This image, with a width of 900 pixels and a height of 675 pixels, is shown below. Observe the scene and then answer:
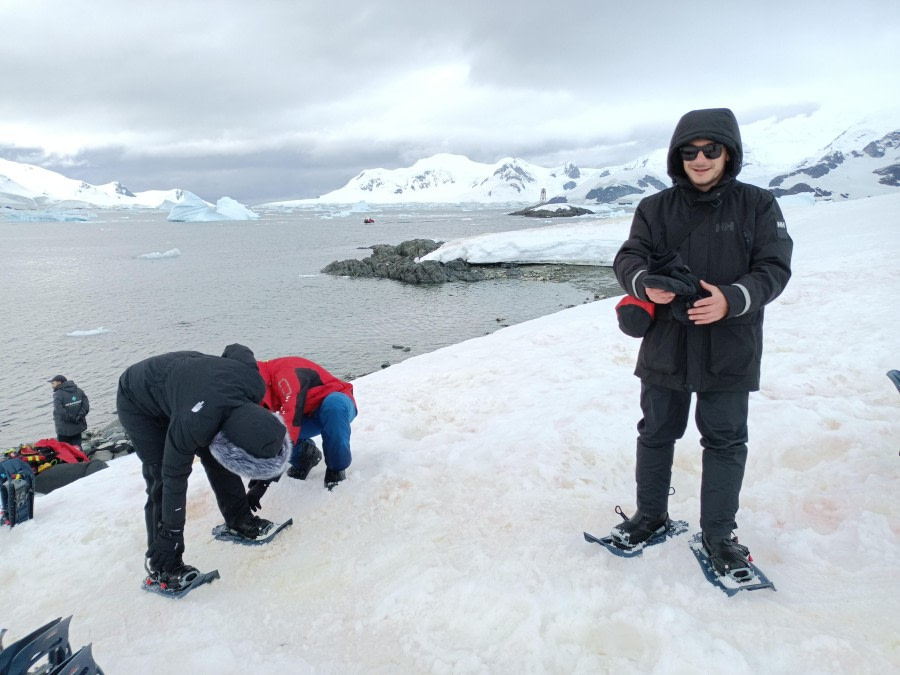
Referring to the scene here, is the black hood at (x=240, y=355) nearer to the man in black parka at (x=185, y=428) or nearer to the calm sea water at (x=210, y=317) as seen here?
the man in black parka at (x=185, y=428)

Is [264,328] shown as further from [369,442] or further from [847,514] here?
[847,514]

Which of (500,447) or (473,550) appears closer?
(473,550)

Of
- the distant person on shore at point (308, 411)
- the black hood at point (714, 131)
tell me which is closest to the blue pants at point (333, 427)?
the distant person on shore at point (308, 411)

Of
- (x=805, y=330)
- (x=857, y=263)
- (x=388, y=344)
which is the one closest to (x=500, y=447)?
(x=805, y=330)

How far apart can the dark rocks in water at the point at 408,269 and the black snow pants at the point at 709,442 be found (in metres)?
23.5

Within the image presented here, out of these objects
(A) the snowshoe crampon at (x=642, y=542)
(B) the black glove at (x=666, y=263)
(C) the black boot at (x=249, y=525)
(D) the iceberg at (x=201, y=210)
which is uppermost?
(D) the iceberg at (x=201, y=210)

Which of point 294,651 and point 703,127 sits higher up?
point 703,127

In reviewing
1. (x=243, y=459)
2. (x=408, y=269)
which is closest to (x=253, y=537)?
(x=243, y=459)

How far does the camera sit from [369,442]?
487 centimetres

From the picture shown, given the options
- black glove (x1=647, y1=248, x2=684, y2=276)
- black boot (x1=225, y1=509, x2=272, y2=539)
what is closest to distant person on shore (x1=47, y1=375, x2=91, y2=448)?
black boot (x1=225, y1=509, x2=272, y2=539)

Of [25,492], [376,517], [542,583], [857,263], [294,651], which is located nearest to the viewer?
[294,651]

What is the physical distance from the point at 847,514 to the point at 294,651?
10.3 ft

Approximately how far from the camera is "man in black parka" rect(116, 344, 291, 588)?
9.38ft

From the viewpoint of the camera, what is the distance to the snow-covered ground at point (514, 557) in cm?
243
